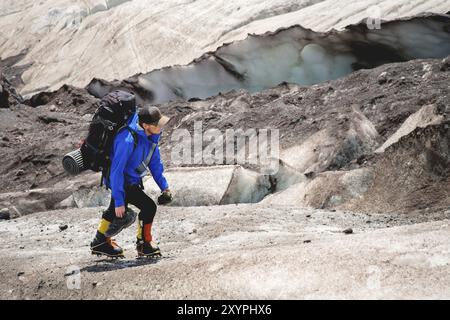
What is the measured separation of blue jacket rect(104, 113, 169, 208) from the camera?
5543 mm

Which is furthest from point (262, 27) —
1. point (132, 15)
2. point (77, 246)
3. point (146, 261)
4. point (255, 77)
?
point (146, 261)

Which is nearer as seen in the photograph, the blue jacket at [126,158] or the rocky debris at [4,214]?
the blue jacket at [126,158]

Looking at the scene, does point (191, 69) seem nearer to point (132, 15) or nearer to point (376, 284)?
point (132, 15)

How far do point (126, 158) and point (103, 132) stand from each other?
0.86ft

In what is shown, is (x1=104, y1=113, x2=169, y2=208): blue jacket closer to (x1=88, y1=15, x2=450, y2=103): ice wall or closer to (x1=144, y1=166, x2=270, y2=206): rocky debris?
(x1=144, y1=166, x2=270, y2=206): rocky debris

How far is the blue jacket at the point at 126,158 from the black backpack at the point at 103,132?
0.15 feet

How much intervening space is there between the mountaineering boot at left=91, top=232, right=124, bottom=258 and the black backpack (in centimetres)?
64

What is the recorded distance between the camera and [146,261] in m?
5.81

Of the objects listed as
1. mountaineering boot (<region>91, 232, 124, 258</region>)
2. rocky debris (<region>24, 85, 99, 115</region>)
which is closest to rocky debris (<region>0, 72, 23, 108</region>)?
rocky debris (<region>24, 85, 99, 115</region>)

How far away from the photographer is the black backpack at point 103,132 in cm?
554

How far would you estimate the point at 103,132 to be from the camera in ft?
18.2

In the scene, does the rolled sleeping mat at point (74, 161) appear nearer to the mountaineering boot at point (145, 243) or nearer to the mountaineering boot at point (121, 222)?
the mountaineering boot at point (121, 222)

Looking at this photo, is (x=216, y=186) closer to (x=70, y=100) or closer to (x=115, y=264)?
(x=115, y=264)

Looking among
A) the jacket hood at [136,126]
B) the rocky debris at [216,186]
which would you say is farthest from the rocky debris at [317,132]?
the jacket hood at [136,126]
